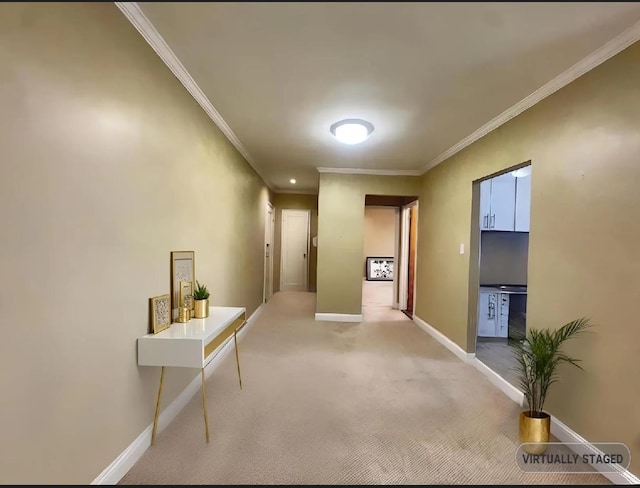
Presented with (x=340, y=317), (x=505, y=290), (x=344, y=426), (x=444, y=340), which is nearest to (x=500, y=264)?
(x=505, y=290)

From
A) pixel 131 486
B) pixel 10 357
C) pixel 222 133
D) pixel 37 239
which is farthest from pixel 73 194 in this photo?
pixel 222 133

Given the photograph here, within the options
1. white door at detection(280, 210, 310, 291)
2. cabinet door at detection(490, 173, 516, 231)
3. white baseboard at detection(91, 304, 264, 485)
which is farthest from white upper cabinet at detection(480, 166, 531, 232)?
white door at detection(280, 210, 310, 291)

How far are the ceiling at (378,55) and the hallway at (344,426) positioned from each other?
7.63 ft

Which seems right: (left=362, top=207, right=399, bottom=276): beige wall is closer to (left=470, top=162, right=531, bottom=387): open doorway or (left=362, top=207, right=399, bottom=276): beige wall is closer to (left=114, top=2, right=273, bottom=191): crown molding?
(left=470, top=162, right=531, bottom=387): open doorway

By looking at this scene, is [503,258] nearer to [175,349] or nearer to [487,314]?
[487,314]

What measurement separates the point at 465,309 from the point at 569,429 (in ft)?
4.88

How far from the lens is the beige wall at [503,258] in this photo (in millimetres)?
4473

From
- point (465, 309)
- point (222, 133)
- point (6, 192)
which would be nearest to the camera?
point (6, 192)

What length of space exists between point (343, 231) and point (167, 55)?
3454 millimetres

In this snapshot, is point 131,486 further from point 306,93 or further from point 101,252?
point 306,93

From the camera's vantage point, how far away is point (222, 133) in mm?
3143

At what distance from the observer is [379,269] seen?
408 inches

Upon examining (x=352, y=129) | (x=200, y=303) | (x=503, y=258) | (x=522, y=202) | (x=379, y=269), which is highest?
(x=352, y=129)

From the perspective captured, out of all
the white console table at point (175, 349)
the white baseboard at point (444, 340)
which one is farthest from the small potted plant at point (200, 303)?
the white baseboard at point (444, 340)
